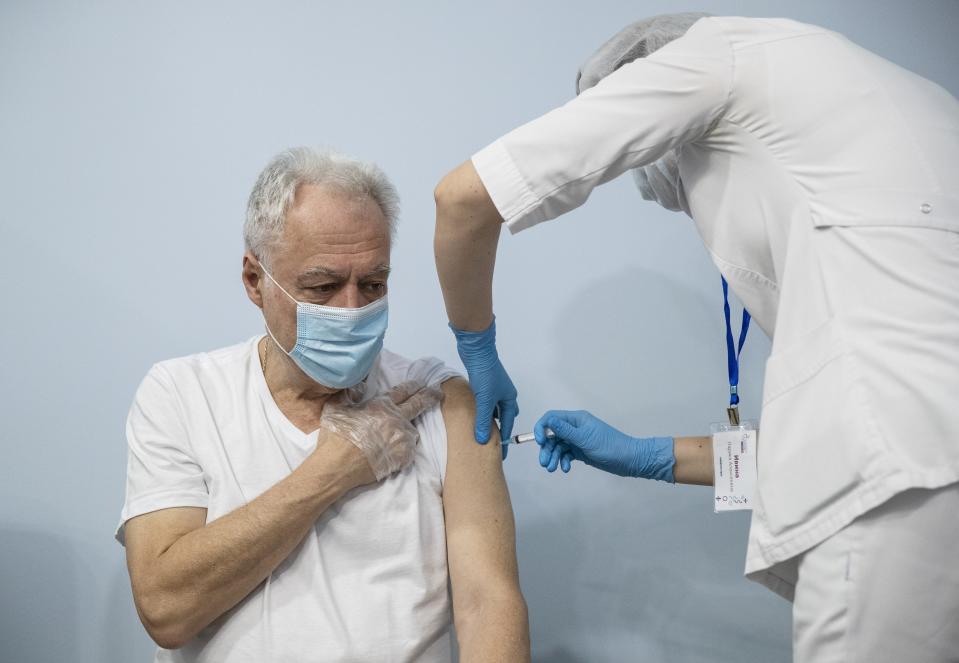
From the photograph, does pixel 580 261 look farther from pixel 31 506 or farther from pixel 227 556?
pixel 31 506

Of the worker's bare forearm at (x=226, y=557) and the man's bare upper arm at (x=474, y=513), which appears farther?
the man's bare upper arm at (x=474, y=513)

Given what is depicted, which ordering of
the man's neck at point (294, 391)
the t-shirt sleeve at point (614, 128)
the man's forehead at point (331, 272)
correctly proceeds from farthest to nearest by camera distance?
1. the man's neck at point (294, 391)
2. the man's forehead at point (331, 272)
3. the t-shirt sleeve at point (614, 128)

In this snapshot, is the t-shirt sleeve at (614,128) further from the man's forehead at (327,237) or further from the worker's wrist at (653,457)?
the worker's wrist at (653,457)

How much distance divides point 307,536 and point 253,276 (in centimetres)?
49

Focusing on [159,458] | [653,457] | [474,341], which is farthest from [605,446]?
[159,458]

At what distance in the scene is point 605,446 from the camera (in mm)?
1723

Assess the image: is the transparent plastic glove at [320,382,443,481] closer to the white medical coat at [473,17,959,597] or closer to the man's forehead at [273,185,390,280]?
the man's forehead at [273,185,390,280]

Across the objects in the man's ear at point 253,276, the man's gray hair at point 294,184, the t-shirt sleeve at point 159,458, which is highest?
the man's gray hair at point 294,184

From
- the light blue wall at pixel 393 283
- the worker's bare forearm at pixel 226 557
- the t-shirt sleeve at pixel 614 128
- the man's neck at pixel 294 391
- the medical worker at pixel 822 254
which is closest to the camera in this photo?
the medical worker at pixel 822 254

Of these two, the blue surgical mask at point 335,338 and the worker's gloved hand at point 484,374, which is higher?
the blue surgical mask at point 335,338

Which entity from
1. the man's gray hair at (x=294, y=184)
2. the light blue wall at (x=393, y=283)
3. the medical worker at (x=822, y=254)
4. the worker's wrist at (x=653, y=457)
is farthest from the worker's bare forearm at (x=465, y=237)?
the light blue wall at (x=393, y=283)

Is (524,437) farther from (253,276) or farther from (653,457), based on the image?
(253,276)

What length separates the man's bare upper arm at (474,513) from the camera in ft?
5.02

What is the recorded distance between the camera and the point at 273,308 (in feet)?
5.16
